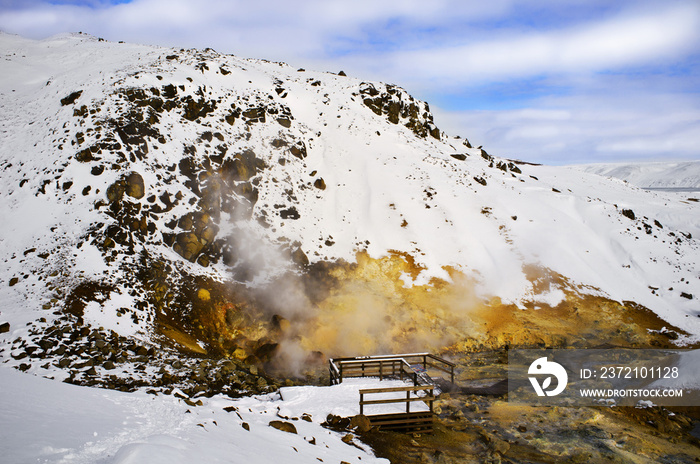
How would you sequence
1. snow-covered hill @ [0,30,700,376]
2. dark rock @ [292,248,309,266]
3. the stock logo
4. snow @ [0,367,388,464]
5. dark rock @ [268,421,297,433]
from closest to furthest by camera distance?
snow @ [0,367,388,464] → dark rock @ [268,421,297,433] → the stock logo → snow-covered hill @ [0,30,700,376] → dark rock @ [292,248,309,266]

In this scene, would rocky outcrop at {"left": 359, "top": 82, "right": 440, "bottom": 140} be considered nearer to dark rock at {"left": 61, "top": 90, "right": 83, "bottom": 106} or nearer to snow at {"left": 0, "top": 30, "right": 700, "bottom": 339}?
snow at {"left": 0, "top": 30, "right": 700, "bottom": 339}

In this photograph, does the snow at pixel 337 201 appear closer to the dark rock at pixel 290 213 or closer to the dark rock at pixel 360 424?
the dark rock at pixel 290 213

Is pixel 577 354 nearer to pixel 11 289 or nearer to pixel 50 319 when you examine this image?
pixel 50 319

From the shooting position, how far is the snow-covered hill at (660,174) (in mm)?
129750

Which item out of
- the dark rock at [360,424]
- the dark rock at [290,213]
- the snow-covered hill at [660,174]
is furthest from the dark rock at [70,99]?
the snow-covered hill at [660,174]

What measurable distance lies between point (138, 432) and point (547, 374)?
54.0 ft

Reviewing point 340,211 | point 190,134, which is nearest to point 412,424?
point 340,211

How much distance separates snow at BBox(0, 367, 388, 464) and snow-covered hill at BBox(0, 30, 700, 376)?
4168mm

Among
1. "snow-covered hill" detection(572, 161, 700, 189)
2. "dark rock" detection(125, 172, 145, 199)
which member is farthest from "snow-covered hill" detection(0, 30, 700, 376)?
"snow-covered hill" detection(572, 161, 700, 189)

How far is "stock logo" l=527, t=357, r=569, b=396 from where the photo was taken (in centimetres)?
1576

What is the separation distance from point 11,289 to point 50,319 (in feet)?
9.23

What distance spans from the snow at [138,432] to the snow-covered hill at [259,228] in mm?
4168

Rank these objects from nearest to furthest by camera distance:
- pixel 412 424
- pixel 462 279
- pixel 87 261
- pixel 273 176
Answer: pixel 412 424 → pixel 87 261 → pixel 462 279 → pixel 273 176

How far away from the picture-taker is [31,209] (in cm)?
1836
